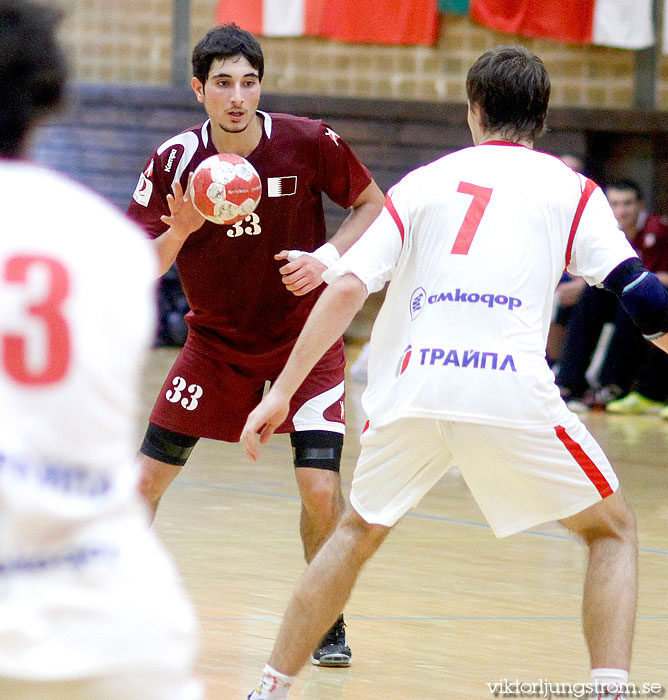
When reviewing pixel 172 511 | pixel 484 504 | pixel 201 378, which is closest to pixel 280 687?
pixel 484 504

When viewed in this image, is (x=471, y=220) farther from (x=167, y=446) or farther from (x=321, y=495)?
(x=167, y=446)

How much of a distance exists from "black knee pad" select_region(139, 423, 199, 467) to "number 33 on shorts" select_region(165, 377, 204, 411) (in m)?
0.10

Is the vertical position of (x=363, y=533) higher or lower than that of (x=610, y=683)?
higher

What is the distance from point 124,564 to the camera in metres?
1.59

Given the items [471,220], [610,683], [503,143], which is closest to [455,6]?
[503,143]

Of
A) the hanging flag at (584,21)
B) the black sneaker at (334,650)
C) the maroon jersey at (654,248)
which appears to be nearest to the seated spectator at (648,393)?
the maroon jersey at (654,248)

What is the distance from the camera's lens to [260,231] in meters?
4.40

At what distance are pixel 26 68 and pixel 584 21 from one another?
11.9 m

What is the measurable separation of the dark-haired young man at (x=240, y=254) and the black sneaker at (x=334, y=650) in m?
0.61

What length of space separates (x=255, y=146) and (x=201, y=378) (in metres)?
0.78

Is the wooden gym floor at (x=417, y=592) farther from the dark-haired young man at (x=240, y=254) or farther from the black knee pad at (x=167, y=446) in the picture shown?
the dark-haired young man at (x=240, y=254)

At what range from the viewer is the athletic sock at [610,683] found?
10.3 ft

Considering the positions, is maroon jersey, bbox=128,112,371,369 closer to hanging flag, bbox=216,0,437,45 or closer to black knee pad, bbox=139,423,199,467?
black knee pad, bbox=139,423,199,467

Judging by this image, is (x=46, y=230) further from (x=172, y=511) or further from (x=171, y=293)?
(x=171, y=293)
